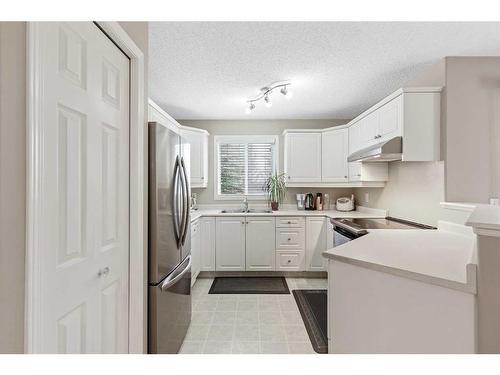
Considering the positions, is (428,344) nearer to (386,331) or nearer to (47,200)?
(386,331)

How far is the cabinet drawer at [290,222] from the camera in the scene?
3.83 metres

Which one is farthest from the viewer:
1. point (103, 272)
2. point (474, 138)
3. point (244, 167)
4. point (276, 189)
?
point (244, 167)

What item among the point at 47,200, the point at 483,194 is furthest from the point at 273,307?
the point at 47,200

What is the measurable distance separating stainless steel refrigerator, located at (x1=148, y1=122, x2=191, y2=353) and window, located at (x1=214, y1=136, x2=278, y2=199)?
2.24 meters

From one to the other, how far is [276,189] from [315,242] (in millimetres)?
1018

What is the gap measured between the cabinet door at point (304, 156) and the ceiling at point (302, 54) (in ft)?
2.57

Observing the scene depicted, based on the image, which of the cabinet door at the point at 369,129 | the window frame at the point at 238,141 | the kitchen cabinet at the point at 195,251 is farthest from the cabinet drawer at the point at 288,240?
the cabinet door at the point at 369,129

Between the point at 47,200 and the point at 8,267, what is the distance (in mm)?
223

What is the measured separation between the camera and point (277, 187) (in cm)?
431

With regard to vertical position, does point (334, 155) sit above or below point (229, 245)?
above

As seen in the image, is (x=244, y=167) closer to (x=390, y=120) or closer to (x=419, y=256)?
(x=390, y=120)

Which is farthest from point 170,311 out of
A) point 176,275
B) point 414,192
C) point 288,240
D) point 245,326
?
point 414,192

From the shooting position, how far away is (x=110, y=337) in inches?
52.4

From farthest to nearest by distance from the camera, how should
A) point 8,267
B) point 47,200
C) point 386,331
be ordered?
point 386,331 → point 47,200 → point 8,267
